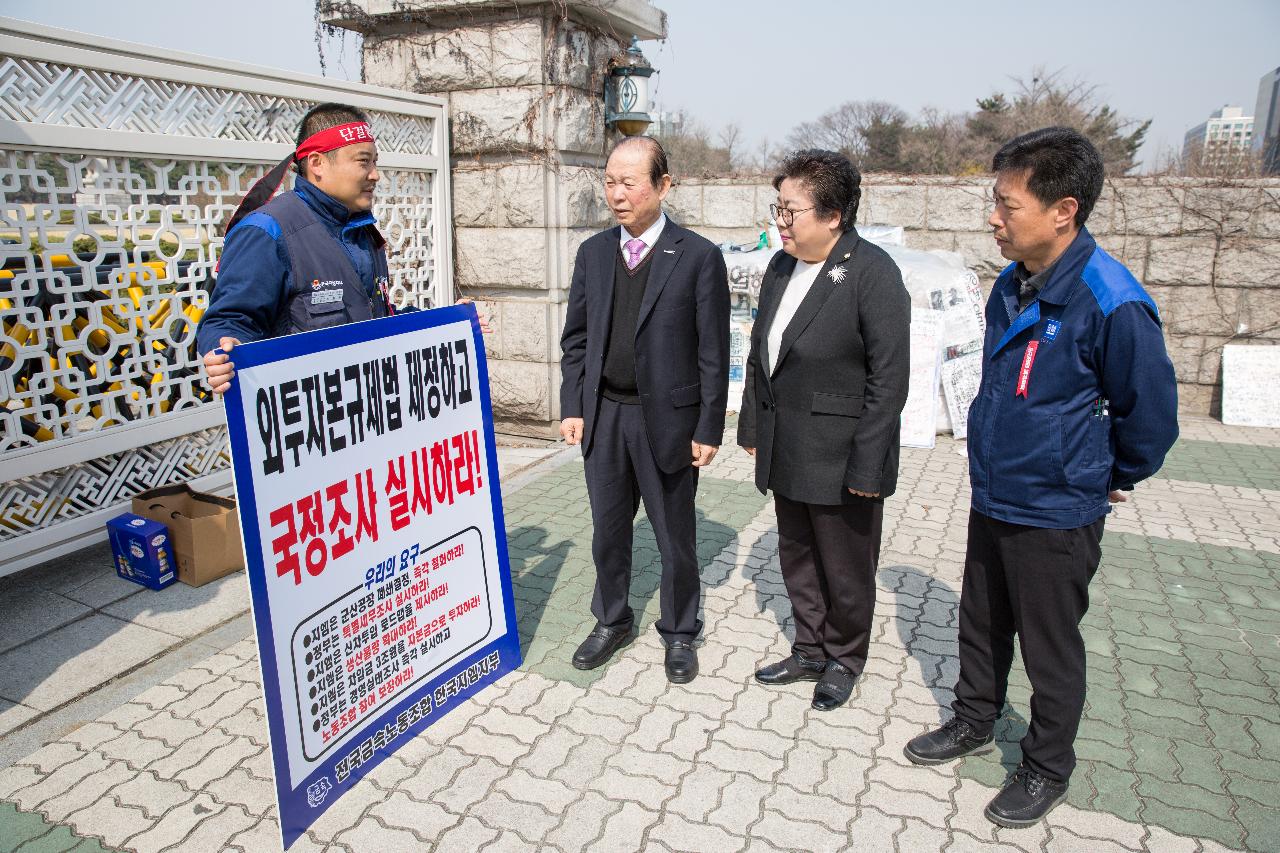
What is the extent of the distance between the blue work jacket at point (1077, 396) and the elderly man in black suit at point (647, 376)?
1015 millimetres

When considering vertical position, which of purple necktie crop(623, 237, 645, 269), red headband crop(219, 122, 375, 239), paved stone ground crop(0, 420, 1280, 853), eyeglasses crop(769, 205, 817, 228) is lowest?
paved stone ground crop(0, 420, 1280, 853)

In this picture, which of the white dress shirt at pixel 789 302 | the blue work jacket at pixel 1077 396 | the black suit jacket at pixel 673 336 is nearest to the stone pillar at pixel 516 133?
the black suit jacket at pixel 673 336

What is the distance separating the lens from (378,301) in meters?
3.00

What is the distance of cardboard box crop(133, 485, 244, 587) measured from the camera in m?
3.94

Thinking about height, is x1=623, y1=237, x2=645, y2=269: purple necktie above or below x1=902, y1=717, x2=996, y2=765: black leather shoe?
above

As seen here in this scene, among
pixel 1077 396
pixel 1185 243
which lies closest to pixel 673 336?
pixel 1077 396

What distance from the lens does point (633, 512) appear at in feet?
11.0

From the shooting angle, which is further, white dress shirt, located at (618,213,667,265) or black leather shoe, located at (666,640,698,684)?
black leather shoe, located at (666,640,698,684)

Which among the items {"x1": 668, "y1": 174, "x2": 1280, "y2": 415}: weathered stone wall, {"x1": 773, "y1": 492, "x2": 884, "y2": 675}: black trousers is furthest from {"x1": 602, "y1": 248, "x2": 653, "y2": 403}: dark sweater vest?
{"x1": 668, "y1": 174, "x2": 1280, "y2": 415}: weathered stone wall

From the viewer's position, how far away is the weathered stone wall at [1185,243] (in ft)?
23.2

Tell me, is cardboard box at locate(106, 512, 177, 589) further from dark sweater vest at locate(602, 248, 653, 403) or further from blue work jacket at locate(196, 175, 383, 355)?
dark sweater vest at locate(602, 248, 653, 403)

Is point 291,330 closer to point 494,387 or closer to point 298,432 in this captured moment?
point 298,432

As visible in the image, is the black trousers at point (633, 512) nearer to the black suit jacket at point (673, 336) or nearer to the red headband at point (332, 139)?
the black suit jacket at point (673, 336)

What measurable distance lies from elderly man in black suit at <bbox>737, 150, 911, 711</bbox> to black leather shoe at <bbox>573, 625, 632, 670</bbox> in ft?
2.70
